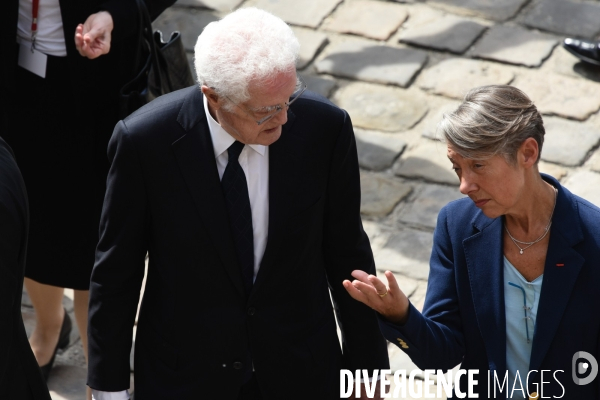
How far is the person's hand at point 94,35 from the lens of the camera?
3523 millimetres

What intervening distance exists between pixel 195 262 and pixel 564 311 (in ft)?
3.41

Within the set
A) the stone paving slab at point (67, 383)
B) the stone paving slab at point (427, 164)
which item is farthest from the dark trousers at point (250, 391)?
the stone paving slab at point (427, 164)

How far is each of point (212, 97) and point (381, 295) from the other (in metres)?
0.71

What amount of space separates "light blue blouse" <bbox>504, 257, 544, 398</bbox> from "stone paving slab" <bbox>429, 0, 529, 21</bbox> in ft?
14.6

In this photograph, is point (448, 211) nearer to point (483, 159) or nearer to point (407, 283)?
point (483, 159)

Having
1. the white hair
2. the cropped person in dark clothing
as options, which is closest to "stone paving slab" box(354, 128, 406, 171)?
the cropped person in dark clothing

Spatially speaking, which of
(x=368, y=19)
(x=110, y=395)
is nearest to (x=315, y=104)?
(x=110, y=395)

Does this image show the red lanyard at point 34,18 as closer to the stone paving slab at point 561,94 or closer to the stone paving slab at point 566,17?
the stone paving slab at point 561,94

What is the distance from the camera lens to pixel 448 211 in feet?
9.95

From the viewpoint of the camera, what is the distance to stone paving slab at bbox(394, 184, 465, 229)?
216 inches

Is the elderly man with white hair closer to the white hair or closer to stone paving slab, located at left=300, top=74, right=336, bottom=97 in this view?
the white hair

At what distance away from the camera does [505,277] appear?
2943 millimetres

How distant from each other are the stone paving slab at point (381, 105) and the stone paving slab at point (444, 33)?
54 cm

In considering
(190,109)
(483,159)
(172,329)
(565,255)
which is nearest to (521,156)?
(483,159)
